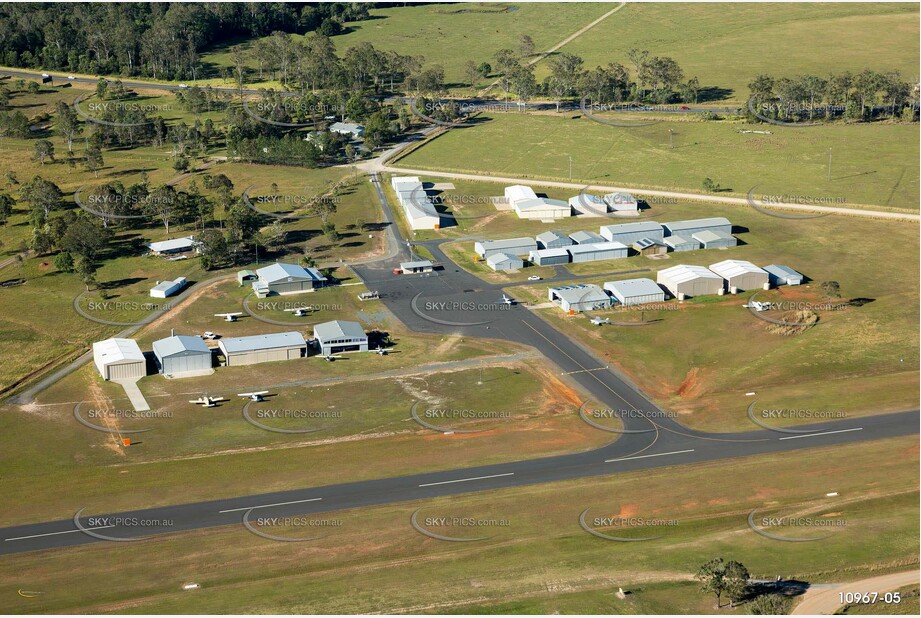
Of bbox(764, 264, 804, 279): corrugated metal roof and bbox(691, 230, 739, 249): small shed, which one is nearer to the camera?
bbox(764, 264, 804, 279): corrugated metal roof

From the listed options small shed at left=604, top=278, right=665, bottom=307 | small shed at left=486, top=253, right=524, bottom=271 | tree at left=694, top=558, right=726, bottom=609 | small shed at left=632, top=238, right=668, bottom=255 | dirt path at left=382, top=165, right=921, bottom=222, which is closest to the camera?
tree at left=694, top=558, right=726, bottom=609

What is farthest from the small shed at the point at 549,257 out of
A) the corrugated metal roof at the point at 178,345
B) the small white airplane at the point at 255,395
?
the small white airplane at the point at 255,395

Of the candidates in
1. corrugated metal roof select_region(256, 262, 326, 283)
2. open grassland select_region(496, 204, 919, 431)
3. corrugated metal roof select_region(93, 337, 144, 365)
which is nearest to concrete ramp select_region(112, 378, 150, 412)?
corrugated metal roof select_region(93, 337, 144, 365)

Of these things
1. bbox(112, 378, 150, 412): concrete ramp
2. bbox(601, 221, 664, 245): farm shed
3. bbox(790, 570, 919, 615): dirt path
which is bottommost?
bbox(790, 570, 919, 615): dirt path

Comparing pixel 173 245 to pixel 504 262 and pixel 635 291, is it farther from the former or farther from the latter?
pixel 635 291

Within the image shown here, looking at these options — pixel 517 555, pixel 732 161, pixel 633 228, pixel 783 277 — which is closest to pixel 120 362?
pixel 517 555

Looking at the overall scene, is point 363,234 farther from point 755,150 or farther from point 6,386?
point 755,150

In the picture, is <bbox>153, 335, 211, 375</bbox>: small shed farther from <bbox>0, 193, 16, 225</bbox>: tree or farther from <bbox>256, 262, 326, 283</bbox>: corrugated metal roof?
<bbox>0, 193, 16, 225</bbox>: tree
